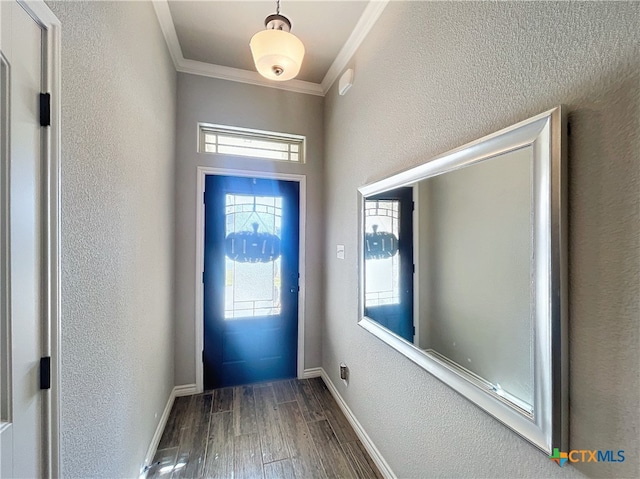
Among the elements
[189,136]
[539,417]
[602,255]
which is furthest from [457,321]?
[189,136]

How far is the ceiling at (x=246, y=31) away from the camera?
1797 mm

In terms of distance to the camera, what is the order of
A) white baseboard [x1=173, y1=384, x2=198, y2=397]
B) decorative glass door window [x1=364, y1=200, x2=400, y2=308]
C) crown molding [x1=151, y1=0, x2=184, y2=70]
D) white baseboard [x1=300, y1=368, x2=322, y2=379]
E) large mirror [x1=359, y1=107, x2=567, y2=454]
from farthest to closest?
1. white baseboard [x1=300, y1=368, x2=322, y2=379]
2. white baseboard [x1=173, y1=384, x2=198, y2=397]
3. crown molding [x1=151, y1=0, x2=184, y2=70]
4. decorative glass door window [x1=364, y1=200, x2=400, y2=308]
5. large mirror [x1=359, y1=107, x2=567, y2=454]

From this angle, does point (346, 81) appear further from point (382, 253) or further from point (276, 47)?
point (382, 253)

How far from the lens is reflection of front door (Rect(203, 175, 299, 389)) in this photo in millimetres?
2555

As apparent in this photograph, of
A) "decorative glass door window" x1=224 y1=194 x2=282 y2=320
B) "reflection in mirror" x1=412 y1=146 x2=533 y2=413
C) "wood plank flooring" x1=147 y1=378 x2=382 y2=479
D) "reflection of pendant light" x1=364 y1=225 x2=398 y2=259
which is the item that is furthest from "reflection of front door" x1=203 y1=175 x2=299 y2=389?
"reflection in mirror" x1=412 y1=146 x2=533 y2=413

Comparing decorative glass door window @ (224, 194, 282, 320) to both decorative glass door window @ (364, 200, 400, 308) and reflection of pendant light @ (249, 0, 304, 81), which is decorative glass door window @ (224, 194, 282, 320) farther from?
reflection of pendant light @ (249, 0, 304, 81)

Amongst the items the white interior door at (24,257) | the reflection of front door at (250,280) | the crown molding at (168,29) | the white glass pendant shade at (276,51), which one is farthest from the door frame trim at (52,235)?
the reflection of front door at (250,280)

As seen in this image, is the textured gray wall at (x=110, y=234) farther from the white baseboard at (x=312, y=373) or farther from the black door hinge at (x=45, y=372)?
the white baseboard at (x=312, y=373)

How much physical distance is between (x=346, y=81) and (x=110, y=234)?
1949mm

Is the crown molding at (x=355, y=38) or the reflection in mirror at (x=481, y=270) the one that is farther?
the crown molding at (x=355, y=38)

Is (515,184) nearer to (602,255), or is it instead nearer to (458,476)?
(602,255)

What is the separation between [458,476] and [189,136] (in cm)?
298

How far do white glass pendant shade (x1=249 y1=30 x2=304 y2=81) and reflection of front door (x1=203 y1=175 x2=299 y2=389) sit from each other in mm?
1172

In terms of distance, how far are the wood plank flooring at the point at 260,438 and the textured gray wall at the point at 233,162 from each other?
0.40 meters
